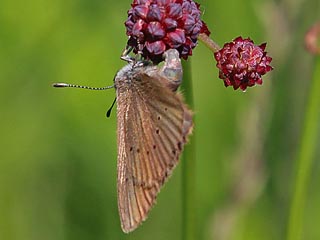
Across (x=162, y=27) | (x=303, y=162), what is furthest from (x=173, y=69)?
(x=303, y=162)

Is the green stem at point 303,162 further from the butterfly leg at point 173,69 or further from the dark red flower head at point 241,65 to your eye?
the butterfly leg at point 173,69

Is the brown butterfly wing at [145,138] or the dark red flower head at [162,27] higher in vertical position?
the dark red flower head at [162,27]

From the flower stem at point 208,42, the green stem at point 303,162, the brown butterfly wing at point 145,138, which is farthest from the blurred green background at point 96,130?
the flower stem at point 208,42

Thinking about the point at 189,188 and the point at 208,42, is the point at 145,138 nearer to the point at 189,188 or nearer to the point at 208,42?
the point at 189,188

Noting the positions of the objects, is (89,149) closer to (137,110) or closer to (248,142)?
(248,142)

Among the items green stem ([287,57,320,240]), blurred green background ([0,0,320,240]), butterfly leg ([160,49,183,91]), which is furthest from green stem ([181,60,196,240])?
blurred green background ([0,0,320,240])

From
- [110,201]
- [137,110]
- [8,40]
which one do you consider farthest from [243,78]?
[8,40]
